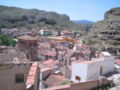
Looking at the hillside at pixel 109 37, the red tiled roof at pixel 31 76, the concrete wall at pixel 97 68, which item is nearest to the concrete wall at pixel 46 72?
the concrete wall at pixel 97 68

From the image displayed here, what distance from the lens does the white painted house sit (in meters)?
13.5

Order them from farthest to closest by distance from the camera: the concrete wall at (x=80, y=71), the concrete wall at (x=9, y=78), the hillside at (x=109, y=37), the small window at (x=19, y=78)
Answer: the hillside at (x=109, y=37) < the concrete wall at (x=80, y=71) < the small window at (x=19, y=78) < the concrete wall at (x=9, y=78)

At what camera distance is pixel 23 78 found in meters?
7.94

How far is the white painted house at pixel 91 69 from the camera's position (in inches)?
530

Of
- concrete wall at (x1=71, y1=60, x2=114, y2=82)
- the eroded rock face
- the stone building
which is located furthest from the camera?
the eroded rock face

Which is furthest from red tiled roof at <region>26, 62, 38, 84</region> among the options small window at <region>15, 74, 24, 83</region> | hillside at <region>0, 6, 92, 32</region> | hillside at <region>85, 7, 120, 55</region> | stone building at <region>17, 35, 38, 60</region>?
hillside at <region>0, 6, 92, 32</region>

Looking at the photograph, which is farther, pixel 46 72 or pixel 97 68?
pixel 46 72

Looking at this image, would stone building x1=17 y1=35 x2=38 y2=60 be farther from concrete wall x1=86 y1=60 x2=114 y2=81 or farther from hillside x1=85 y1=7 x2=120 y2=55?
hillside x1=85 y1=7 x2=120 y2=55

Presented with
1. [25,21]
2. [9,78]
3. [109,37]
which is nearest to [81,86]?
[9,78]

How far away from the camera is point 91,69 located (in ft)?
44.4

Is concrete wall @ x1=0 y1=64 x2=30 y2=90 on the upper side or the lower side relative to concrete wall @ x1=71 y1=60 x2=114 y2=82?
upper

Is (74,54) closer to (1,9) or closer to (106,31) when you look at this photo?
(106,31)

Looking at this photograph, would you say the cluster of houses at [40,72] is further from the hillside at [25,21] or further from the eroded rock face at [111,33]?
the hillside at [25,21]

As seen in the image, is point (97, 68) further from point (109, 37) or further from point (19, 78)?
point (109, 37)
